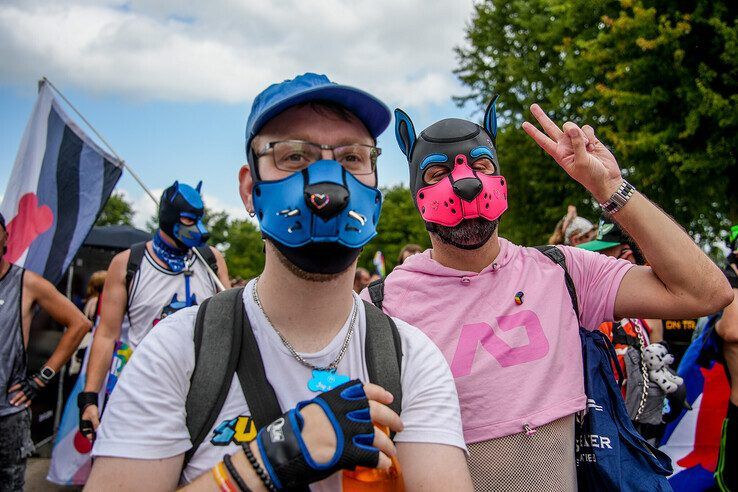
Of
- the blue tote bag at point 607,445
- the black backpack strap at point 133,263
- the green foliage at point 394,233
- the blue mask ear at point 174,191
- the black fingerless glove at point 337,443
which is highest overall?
the green foliage at point 394,233

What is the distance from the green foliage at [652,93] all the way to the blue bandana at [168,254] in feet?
32.1

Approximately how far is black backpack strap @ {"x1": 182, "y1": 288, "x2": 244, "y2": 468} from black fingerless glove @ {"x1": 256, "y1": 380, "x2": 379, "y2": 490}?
18 centimetres

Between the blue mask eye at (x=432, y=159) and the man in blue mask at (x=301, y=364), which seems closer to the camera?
A: the man in blue mask at (x=301, y=364)

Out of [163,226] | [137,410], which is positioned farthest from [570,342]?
[163,226]

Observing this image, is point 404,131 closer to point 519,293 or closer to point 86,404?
point 519,293

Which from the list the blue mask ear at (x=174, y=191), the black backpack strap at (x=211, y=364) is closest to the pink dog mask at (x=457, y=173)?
the black backpack strap at (x=211, y=364)

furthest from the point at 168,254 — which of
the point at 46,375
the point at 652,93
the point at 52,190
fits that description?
the point at 652,93

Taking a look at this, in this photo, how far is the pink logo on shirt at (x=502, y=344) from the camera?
2229 mm

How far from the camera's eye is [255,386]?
1506mm

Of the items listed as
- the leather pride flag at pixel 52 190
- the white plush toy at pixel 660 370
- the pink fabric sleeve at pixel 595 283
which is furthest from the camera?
the leather pride flag at pixel 52 190

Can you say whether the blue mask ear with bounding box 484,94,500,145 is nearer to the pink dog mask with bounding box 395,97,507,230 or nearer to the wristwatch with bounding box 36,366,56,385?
the pink dog mask with bounding box 395,97,507,230

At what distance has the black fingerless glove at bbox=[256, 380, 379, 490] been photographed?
130 centimetres

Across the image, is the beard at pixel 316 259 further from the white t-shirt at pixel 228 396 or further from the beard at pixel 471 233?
the beard at pixel 471 233

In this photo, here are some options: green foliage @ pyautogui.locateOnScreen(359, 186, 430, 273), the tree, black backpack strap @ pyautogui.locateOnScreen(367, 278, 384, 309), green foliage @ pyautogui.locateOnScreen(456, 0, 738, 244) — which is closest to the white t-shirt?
black backpack strap @ pyautogui.locateOnScreen(367, 278, 384, 309)
